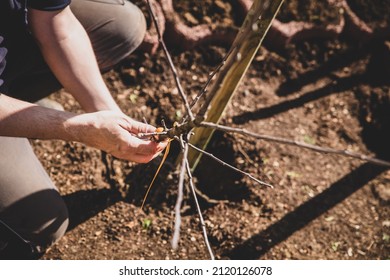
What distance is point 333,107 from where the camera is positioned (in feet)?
6.73

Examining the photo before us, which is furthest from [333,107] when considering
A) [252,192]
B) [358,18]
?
[252,192]

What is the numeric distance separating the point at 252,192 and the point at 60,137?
0.90 metres

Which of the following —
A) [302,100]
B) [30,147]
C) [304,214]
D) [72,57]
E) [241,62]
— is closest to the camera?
[241,62]

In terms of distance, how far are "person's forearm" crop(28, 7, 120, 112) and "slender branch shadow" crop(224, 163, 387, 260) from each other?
80 centimetres

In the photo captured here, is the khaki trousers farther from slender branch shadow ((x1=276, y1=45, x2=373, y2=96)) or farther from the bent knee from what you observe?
slender branch shadow ((x1=276, y1=45, x2=373, y2=96))

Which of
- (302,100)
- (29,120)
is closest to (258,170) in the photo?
(302,100)

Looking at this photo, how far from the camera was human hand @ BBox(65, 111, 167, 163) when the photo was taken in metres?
1.10

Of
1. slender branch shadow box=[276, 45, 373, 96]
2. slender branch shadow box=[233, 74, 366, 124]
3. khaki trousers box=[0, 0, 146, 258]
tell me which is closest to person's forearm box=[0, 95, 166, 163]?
khaki trousers box=[0, 0, 146, 258]

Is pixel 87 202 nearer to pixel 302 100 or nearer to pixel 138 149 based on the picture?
pixel 138 149

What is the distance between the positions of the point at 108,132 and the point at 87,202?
644 millimetres

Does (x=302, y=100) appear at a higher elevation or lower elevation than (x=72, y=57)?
lower

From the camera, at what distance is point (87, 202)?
163cm

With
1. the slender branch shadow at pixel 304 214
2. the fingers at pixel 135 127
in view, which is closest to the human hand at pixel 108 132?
the fingers at pixel 135 127

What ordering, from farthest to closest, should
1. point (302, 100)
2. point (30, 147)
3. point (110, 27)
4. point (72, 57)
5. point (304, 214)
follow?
point (302, 100), point (304, 214), point (110, 27), point (30, 147), point (72, 57)
